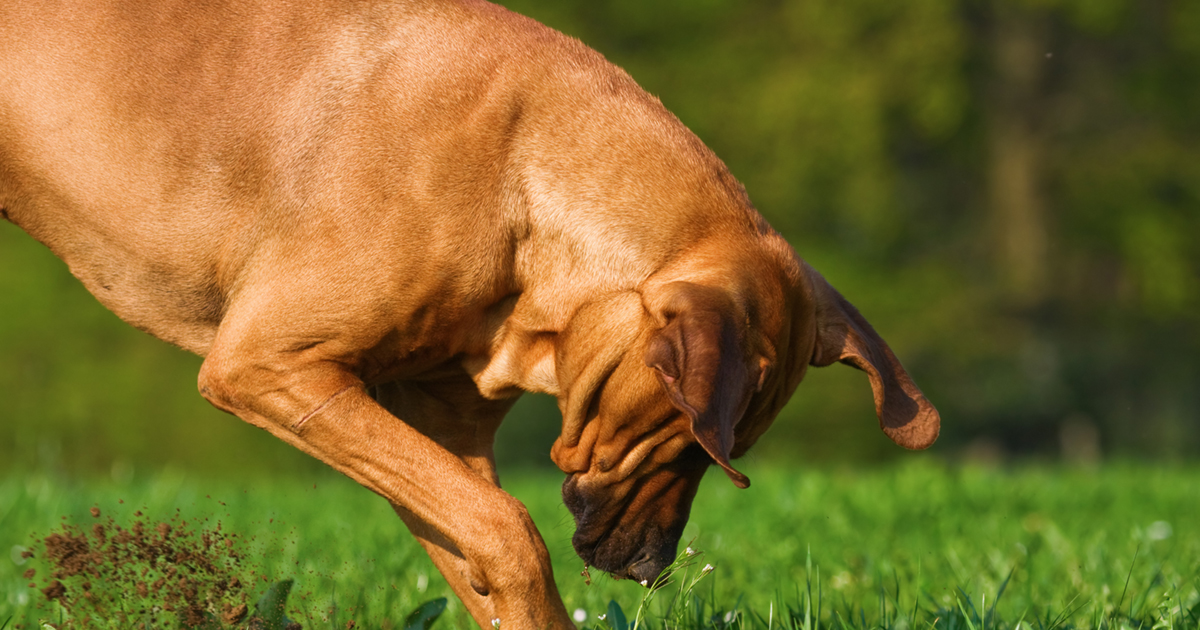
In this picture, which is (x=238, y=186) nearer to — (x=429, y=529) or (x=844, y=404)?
(x=429, y=529)

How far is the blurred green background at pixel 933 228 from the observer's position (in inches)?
700

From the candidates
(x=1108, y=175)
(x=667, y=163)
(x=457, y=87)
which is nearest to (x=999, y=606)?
(x=667, y=163)

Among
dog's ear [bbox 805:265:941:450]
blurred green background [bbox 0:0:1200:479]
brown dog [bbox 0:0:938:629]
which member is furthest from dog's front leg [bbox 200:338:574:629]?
blurred green background [bbox 0:0:1200:479]

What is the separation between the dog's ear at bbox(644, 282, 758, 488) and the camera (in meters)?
2.93

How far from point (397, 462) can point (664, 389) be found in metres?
0.74

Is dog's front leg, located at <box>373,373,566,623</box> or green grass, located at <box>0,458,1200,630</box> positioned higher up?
dog's front leg, located at <box>373,373,566,623</box>

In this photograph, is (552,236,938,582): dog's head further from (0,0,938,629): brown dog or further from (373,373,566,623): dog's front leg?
(373,373,566,623): dog's front leg

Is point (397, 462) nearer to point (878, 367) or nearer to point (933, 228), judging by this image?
point (878, 367)

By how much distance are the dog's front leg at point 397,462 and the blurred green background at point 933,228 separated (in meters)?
14.2

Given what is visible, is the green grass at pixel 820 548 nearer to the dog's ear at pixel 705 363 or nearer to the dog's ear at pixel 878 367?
the dog's ear at pixel 878 367

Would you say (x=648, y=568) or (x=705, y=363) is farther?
(x=648, y=568)

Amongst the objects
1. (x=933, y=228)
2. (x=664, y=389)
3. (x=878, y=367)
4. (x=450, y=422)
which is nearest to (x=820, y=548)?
(x=878, y=367)

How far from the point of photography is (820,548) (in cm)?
571

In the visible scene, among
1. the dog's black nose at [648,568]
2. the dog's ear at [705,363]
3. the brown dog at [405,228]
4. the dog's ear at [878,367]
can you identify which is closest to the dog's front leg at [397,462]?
the brown dog at [405,228]
